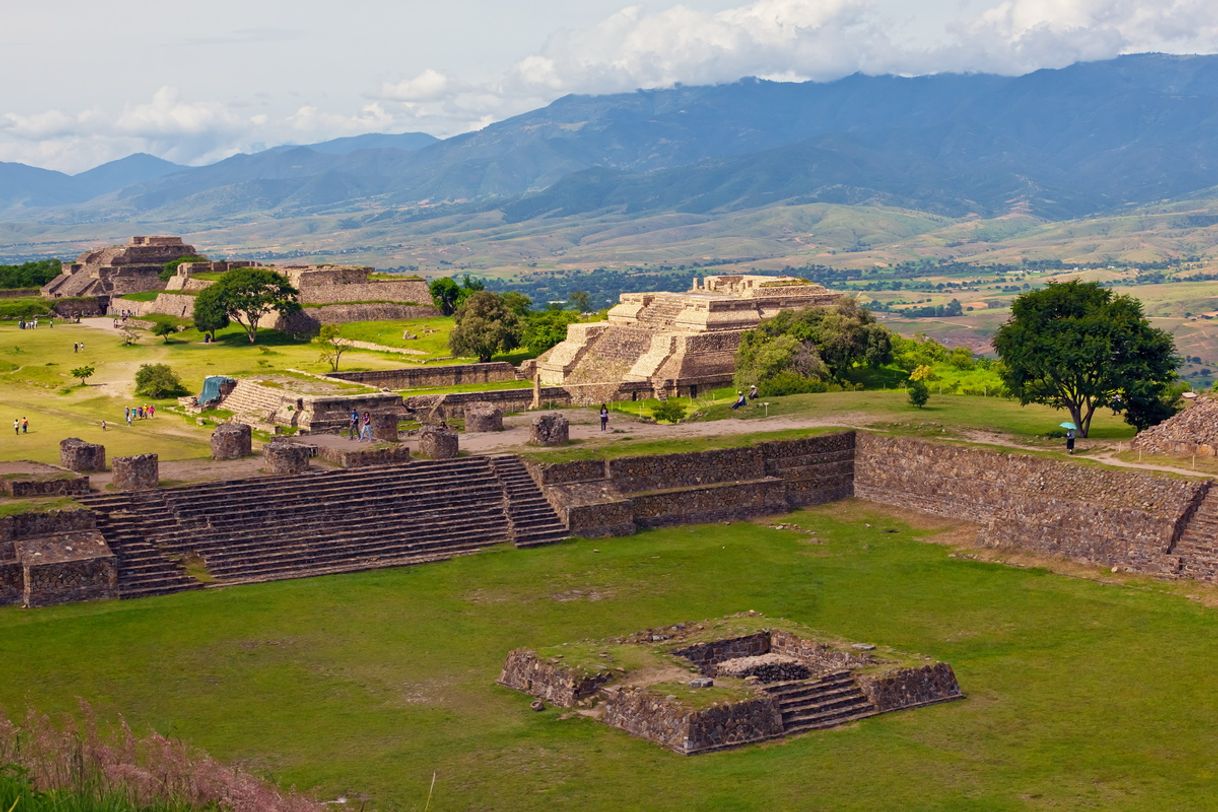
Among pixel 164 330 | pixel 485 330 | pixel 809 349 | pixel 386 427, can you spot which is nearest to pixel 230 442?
pixel 386 427

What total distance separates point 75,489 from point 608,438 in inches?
632

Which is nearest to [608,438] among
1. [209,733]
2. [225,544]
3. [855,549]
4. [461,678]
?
[855,549]

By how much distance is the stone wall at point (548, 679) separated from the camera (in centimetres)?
3050

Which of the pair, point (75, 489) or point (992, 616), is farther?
point (75, 489)

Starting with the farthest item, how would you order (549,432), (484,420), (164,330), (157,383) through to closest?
(164,330), (157,383), (484,420), (549,432)

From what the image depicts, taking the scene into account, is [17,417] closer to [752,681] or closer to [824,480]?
[824,480]

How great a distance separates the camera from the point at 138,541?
132 feet

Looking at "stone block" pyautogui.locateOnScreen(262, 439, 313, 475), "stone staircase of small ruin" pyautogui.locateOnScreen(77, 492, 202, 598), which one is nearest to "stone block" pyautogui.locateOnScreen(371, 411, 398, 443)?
"stone block" pyautogui.locateOnScreen(262, 439, 313, 475)

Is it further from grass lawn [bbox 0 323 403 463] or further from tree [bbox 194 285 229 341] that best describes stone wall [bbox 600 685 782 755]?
tree [bbox 194 285 229 341]

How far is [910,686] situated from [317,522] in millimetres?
17079

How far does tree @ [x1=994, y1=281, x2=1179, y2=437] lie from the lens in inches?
1882

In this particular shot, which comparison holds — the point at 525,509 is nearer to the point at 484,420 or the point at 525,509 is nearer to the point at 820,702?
the point at 484,420

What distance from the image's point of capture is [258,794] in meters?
19.9

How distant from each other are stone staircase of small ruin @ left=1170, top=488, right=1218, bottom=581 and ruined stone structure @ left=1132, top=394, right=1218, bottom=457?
3675 mm
